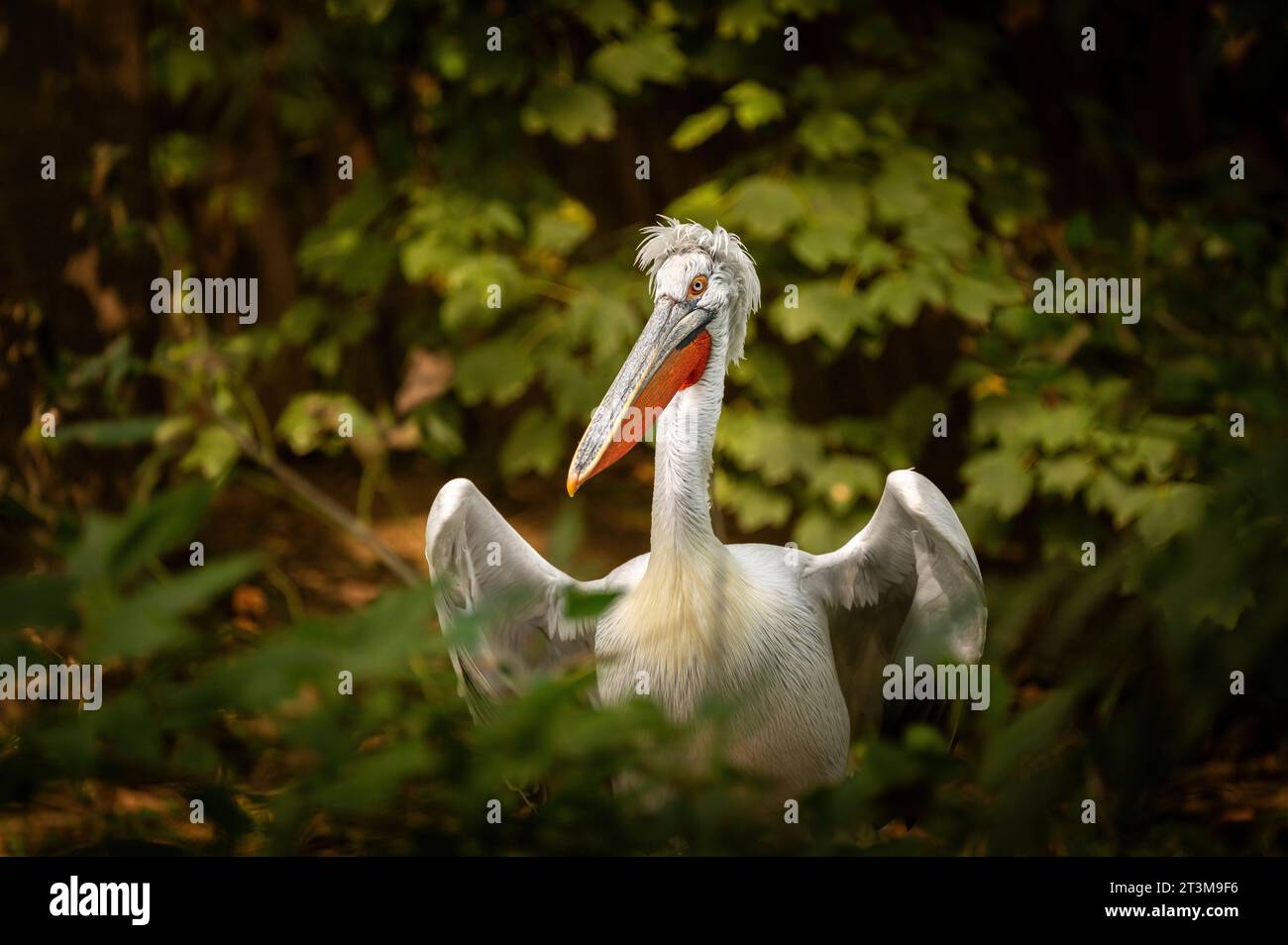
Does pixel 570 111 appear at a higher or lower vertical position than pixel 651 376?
higher

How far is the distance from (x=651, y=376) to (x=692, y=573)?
1.24ft

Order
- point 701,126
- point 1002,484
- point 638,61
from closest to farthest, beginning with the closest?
point 1002,484 → point 701,126 → point 638,61

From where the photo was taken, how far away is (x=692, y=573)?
2.32m

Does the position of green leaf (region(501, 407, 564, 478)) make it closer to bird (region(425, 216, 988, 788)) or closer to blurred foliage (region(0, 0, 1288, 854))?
blurred foliage (region(0, 0, 1288, 854))

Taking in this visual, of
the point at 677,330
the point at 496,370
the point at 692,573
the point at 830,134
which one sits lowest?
the point at 692,573

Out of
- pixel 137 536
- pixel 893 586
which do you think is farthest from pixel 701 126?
pixel 137 536

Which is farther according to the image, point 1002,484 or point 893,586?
point 1002,484

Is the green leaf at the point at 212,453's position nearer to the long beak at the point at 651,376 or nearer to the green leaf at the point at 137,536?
the long beak at the point at 651,376

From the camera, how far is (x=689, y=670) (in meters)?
2.33

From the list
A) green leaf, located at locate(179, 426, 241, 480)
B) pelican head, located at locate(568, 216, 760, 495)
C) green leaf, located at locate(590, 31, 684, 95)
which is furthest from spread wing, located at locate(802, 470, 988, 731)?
green leaf, located at locate(179, 426, 241, 480)

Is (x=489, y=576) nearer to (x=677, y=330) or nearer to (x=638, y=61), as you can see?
(x=677, y=330)
